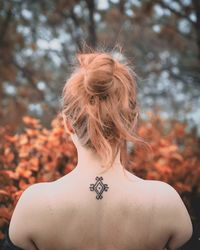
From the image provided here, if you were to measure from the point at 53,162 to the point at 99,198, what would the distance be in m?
1.98

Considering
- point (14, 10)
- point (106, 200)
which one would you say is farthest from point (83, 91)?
point (14, 10)

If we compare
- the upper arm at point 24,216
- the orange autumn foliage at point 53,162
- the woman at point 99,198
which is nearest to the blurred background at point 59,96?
the orange autumn foliage at point 53,162

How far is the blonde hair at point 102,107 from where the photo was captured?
7.34 feet

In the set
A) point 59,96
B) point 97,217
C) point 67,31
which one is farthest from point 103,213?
point 67,31

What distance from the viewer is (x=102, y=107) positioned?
7.40 ft

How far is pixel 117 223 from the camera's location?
7.25ft

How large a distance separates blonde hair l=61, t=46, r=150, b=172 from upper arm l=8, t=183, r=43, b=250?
35 centimetres

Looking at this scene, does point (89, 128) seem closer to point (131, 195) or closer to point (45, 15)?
point (131, 195)

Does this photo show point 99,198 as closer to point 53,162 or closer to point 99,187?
point 99,187

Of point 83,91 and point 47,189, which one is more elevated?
point 83,91

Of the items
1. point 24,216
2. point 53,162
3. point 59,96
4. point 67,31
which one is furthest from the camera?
point 67,31

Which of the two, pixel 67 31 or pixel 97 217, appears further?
pixel 67 31

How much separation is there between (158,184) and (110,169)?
0.77ft

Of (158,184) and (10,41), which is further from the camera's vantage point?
(10,41)
